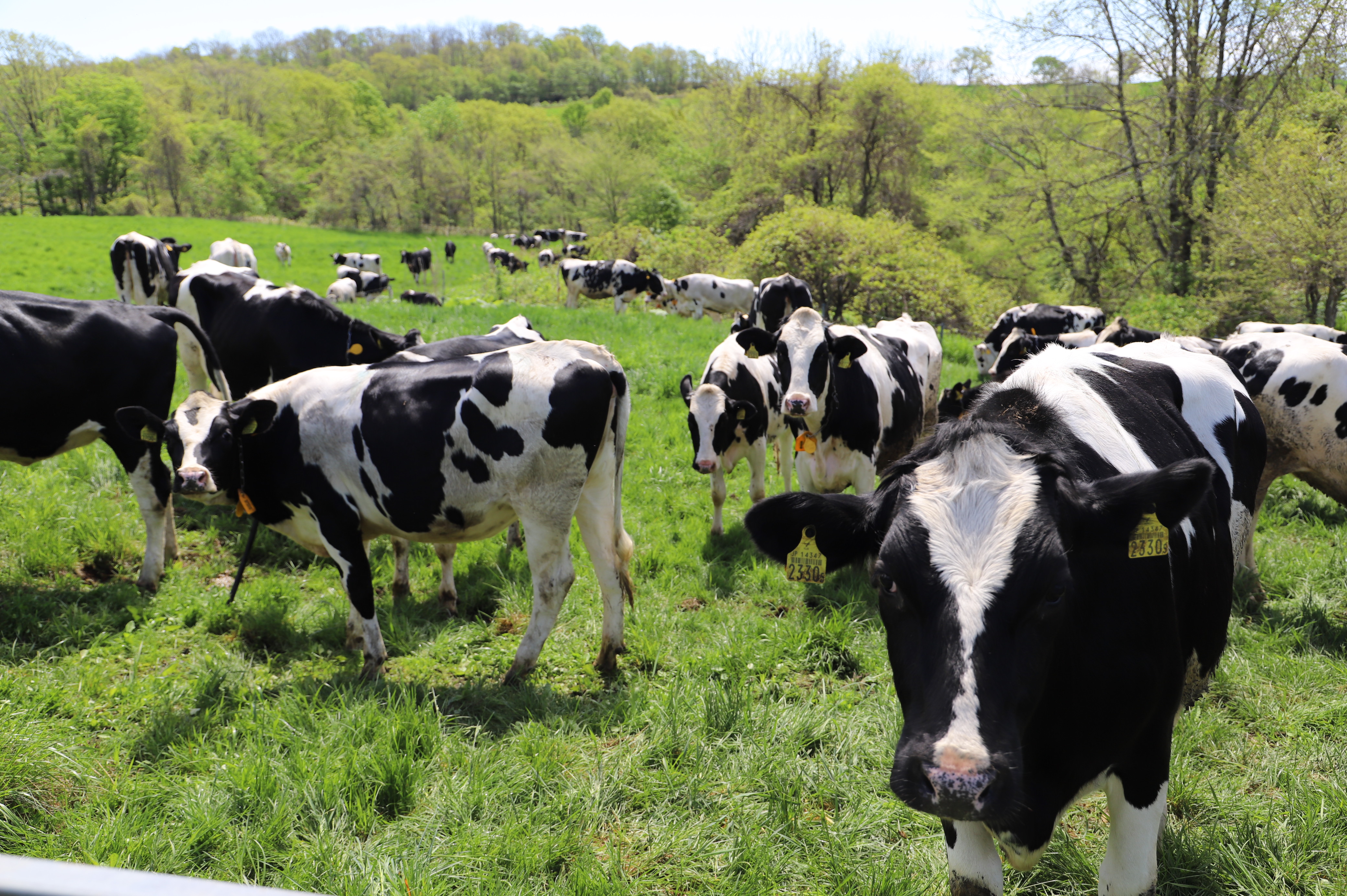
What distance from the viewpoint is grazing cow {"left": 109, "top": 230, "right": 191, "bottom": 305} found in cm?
1168

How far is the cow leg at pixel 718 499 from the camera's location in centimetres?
714

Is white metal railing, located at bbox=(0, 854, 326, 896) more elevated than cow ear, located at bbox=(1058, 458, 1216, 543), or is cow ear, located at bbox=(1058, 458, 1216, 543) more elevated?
white metal railing, located at bbox=(0, 854, 326, 896)

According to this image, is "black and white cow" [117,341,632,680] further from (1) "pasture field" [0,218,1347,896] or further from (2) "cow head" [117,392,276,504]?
(1) "pasture field" [0,218,1347,896]

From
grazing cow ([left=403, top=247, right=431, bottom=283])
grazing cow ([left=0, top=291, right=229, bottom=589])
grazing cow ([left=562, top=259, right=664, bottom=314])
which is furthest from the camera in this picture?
grazing cow ([left=403, top=247, right=431, bottom=283])

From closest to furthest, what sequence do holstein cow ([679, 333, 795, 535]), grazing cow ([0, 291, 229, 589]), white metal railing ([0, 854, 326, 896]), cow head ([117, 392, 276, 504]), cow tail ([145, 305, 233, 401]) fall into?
1. white metal railing ([0, 854, 326, 896])
2. cow head ([117, 392, 276, 504])
3. grazing cow ([0, 291, 229, 589])
4. cow tail ([145, 305, 233, 401])
5. holstein cow ([679, 333, 795, 535])

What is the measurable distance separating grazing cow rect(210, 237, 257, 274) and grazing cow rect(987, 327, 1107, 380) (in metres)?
14.3

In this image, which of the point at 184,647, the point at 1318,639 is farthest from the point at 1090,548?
the point at 184,647

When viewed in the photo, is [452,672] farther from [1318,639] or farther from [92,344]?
[1318,639]

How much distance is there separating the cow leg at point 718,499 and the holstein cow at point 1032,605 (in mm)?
4332

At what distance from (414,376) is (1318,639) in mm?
6315

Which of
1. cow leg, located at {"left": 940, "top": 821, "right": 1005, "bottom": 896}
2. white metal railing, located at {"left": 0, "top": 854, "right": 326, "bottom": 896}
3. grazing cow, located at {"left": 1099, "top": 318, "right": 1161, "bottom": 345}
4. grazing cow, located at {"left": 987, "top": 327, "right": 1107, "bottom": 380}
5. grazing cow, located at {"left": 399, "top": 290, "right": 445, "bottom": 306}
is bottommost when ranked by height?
grazing cow, located at {"left": 399, "top": 290, "right": 445, "bottom": 306}

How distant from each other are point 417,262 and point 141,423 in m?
30.2

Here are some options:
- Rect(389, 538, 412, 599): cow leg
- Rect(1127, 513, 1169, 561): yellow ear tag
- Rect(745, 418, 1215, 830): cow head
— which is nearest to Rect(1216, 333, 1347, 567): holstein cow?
Rect(1127, 513, 1169, 561): yellow ear tag

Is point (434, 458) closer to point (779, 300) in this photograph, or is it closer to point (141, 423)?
point (141, 423)
